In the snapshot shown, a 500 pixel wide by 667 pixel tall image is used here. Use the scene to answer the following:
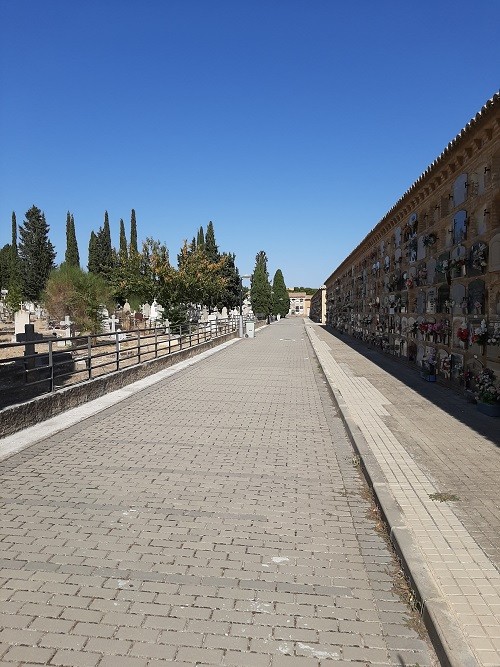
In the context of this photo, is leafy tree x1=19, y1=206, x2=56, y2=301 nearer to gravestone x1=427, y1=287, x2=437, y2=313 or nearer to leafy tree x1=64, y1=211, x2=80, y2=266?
leafy tree x1=64, y1=211, x2=80, y2=266

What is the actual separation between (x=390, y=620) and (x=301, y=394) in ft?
28.0

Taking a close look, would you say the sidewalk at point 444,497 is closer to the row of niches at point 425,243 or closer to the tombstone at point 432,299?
the tombstone at point 432,299

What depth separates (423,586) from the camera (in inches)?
125

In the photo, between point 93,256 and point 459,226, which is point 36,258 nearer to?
point 93,256

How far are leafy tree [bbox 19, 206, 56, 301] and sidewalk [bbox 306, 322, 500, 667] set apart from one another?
53.0m

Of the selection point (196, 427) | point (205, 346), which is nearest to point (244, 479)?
point (196, 427)

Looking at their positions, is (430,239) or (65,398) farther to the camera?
(430,239)

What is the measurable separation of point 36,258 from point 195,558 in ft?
193

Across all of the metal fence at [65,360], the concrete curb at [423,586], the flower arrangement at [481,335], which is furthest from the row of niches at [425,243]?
the metal fence at [65,360]

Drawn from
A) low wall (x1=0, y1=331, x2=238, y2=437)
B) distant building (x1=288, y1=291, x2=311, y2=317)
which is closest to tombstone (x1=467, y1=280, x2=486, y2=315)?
low wall (x1=0, y1=331, x2=238, y2=437)

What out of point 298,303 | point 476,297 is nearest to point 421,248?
point 476,297

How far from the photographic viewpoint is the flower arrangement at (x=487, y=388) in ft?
27.5

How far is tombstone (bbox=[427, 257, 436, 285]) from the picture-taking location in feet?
43.6

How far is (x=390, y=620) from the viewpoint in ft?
Answer: 9.87
